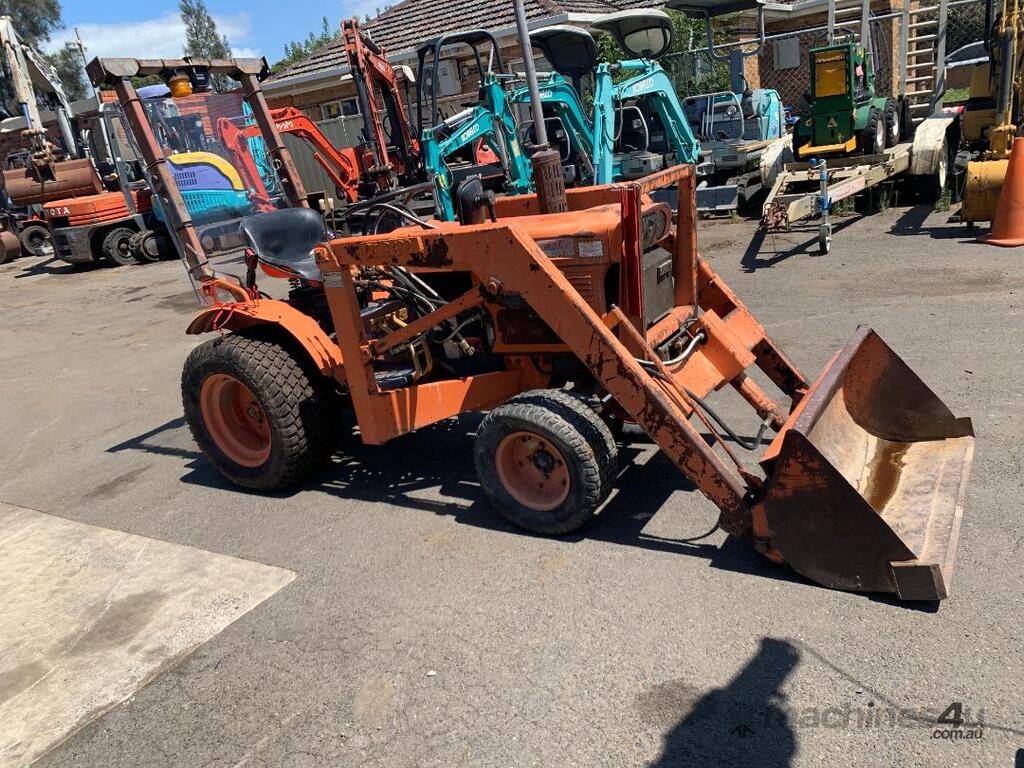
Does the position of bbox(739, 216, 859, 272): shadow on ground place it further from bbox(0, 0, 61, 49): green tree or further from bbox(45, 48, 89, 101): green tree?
bbox(45, 48, 89, 101): green tree

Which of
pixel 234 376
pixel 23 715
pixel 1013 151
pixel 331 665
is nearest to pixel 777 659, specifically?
pixel 331 665

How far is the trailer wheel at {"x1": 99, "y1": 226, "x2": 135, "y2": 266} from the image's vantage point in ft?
52.9

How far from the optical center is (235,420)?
487 cm

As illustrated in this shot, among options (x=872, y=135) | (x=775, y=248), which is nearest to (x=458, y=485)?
(x=775, y=248)

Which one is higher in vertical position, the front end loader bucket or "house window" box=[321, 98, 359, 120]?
"house window" box=[321, 98, 359, 120]

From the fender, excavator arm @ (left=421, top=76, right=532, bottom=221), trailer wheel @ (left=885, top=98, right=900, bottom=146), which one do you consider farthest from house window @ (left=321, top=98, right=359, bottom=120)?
the fender

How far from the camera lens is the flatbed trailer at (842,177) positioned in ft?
29.6

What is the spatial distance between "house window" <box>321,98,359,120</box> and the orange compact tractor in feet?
53.6

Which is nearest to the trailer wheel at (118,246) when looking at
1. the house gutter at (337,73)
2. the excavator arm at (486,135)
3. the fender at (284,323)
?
the house gutter at (337,73)

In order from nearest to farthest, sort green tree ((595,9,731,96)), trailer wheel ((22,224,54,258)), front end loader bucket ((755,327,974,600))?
front end loader bucket ((755,327,974,600)) < green tree ((595,9,731,96)) < trailer wheel ((22,224,54,258))

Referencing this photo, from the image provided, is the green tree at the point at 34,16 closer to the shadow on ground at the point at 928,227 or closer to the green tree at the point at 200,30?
the green tree at the point at 200,30

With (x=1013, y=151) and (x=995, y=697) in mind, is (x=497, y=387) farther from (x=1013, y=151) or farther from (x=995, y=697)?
(x=1013, y=151)

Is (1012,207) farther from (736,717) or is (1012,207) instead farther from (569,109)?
(736,717)

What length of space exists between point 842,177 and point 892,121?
116 inches
